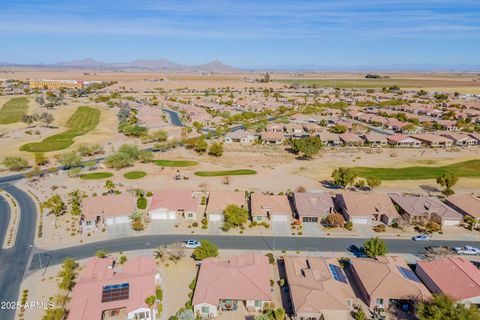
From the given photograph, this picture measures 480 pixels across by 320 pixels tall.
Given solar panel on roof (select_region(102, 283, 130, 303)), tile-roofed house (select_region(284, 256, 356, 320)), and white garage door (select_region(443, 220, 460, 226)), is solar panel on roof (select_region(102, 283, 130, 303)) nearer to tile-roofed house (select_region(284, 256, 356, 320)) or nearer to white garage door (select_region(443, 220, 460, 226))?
tile-roofed house (select_region(284, 256, 356, 320))

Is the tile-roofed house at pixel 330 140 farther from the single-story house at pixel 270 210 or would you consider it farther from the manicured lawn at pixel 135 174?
Result: the manicured lawn at pixel 135 174

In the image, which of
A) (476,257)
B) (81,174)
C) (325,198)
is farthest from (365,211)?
(81,174)

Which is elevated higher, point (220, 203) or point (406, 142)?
point (406, 142)

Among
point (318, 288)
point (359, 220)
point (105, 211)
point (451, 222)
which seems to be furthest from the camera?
point (359, 220)

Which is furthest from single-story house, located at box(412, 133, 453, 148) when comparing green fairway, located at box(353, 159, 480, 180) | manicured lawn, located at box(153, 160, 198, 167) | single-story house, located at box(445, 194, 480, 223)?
manicured lawn, located at box(153, 160, 198, 167)

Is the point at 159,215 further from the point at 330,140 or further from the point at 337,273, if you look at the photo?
the point at 330,140

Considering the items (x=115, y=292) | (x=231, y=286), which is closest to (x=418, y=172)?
(x=231, y=286)

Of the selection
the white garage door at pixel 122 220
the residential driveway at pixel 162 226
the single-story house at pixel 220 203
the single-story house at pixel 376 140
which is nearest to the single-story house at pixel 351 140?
the single-story house at pixel 376 140
